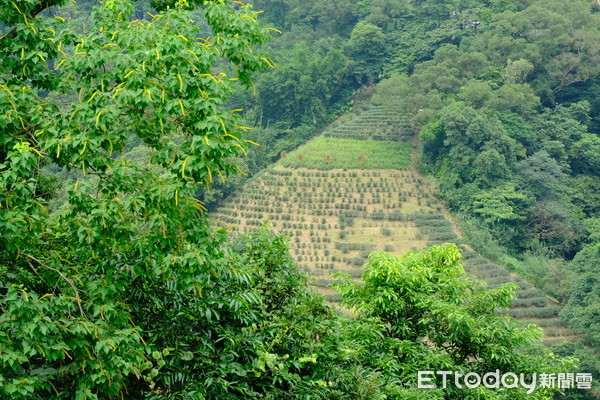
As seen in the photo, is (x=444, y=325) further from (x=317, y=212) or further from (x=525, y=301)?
(x=317, y=212)

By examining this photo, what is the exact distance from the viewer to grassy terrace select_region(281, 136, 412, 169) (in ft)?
97.7

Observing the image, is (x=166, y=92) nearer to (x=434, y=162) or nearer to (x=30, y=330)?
(x=30, y=330)

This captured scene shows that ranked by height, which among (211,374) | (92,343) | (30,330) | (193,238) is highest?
(193,238)

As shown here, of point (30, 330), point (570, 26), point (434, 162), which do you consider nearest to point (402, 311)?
point (30, 330)

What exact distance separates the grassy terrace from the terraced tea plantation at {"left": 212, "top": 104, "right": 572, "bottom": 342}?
Answer: 5cm

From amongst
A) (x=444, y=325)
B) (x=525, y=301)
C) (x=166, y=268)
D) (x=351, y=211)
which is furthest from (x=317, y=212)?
(x=166, y=268)

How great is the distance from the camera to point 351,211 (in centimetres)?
2625

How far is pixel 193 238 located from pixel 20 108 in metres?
1.38

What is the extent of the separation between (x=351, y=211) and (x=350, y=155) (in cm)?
495

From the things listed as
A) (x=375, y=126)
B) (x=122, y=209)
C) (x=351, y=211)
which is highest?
(x=122, y=209)

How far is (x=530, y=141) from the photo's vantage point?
95.1 feet

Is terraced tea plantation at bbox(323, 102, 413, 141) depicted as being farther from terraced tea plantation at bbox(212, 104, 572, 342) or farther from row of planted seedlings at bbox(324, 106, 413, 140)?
terraced tea plantation at bbox(212, 104, 572, 342)

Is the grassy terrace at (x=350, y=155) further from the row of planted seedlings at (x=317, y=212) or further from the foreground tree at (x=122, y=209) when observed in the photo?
the foreground tree at (x=122, y=209)

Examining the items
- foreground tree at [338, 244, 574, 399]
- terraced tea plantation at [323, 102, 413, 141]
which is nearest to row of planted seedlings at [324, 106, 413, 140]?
terraced tea plantation at [323, 102, 413, 141]
